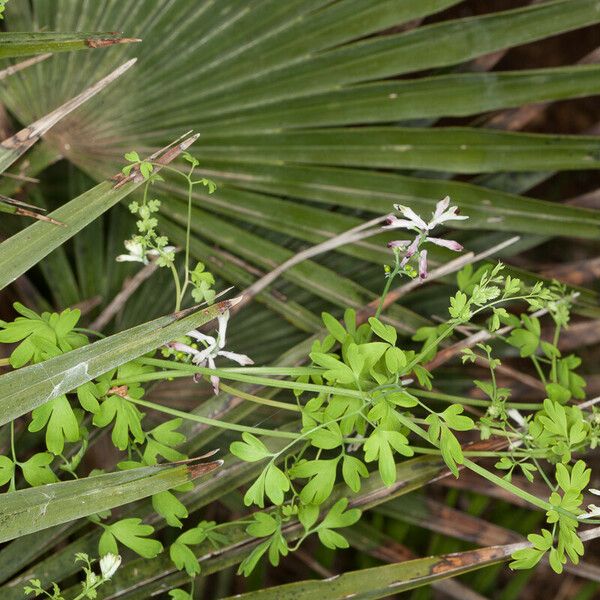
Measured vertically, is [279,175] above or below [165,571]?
above

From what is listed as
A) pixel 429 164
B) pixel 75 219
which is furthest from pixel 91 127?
pixel 429 164

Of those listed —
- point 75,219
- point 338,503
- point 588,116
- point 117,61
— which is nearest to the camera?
point 75,219

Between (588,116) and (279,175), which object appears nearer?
(279,175)

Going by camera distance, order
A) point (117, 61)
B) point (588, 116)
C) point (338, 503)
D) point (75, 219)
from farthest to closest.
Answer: point (588, 116) → point (117, 61) → point (338, 503) → point (75, 219)

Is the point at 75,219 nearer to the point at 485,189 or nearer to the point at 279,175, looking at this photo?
the point at 279,175

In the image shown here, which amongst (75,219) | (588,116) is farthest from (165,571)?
(588,116)

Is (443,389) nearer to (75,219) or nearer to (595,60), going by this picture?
(595,60)

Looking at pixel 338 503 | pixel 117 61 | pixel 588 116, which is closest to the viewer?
pixel 338 503

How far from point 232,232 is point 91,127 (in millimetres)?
288

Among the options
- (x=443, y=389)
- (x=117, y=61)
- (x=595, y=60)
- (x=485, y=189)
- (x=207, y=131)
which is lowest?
(x=443, y=389)

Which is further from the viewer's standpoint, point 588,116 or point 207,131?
point 588,116

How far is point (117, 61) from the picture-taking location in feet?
4.17

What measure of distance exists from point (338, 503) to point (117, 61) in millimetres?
781

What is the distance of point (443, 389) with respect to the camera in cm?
136
